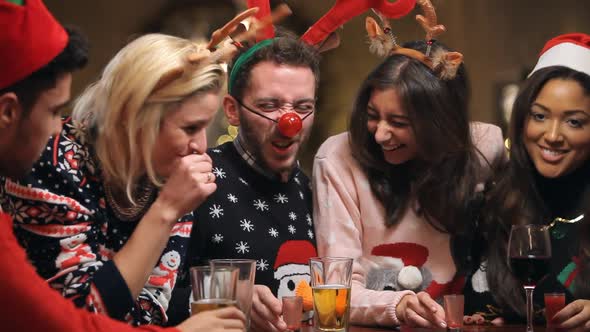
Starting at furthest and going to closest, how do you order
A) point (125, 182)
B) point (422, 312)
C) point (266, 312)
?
point (422, 312) → point (266, 312) → point (125, 182)

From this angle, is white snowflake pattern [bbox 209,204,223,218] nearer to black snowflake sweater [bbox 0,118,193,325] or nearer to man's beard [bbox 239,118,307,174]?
man's beard [bbox 239,118,307,174]

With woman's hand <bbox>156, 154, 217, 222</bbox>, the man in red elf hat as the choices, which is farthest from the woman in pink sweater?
the man in red elf hat

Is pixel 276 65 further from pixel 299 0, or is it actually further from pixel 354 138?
pixel 299 0

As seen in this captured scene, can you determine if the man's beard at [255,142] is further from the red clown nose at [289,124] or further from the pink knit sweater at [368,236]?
the pink knit sweater at [368,236]

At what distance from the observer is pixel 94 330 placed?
1.30 meters

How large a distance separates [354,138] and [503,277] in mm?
578

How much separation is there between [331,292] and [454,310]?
334 mm

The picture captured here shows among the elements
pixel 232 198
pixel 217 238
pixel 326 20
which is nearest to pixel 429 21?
pixel 326 20

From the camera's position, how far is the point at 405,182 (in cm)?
241

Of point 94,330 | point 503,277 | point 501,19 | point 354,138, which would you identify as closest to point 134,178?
point 94,330

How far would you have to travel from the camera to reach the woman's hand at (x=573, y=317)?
1991 mm

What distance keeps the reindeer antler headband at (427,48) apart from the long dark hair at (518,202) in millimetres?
246

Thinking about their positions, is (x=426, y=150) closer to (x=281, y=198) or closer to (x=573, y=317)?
→ (x=281, y=198)

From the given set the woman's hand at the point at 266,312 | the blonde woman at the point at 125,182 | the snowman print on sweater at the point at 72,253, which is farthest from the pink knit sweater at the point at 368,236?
the snowman print on sweater at the point at 72,253
